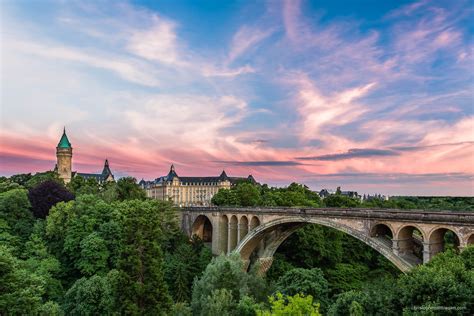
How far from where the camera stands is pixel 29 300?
1856 centimetres

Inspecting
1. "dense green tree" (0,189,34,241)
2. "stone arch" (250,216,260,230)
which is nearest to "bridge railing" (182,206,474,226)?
"stone arch" (250,216,260,230)

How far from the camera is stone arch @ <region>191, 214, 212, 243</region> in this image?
2157 inches

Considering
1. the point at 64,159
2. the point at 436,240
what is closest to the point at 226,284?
the point at 436,240

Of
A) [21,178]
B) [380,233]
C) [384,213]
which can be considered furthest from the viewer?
[21,178]

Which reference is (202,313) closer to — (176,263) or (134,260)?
(134,260)

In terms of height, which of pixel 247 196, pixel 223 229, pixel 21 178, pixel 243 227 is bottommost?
pixel 223 229

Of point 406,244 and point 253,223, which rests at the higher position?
point 253,223

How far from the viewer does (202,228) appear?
57562mm

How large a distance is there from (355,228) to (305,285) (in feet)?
17.1

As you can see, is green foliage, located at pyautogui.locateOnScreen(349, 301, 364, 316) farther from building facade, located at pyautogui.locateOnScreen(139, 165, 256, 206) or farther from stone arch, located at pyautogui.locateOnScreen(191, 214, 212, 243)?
building facade, located at pyautogui.locateOnScreen(139, 165, 256, 206)

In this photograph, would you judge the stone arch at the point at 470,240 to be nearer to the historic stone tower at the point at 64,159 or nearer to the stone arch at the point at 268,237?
the stone arch at the point at 268,237

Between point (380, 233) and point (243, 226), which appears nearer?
point (380, 233)

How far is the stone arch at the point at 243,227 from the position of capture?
41.8 m

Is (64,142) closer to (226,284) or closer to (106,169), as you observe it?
(106,169)
